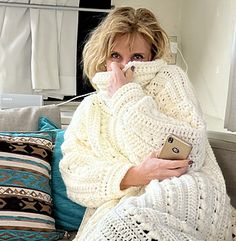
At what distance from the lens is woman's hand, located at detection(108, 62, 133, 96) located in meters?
1.31

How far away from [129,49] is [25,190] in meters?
0.57

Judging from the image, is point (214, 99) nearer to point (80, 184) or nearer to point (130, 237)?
point (80, 184)

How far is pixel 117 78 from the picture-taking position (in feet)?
4.31

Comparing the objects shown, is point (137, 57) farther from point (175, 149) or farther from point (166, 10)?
point (166, 10)

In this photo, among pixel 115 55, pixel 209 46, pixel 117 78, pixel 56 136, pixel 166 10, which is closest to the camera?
pixel 117 78

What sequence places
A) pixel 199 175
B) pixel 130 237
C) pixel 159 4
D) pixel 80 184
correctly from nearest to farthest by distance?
pixel 130 237 → pixel 199 175 → pixel 80 184 → pixel 159 4

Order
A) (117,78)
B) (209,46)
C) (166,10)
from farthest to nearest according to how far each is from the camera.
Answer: (166,10) → (209,46) → (117,78)

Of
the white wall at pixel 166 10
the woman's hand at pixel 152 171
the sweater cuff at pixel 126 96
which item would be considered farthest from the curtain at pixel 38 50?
the woman's hand at pixel 152 171

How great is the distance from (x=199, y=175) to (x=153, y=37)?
1.65 ft

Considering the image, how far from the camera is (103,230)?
914 mm

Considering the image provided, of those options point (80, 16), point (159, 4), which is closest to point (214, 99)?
point (159, 4)

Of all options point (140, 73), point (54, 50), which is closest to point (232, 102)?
point (140, 73)

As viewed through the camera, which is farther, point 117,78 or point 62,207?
point 62,207

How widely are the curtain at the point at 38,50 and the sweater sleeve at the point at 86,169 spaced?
954 millimetres
